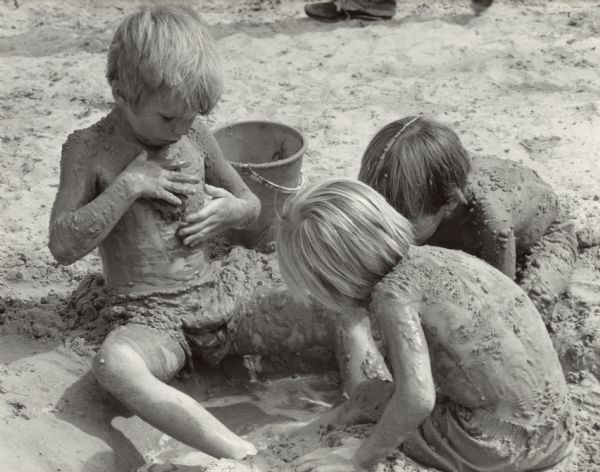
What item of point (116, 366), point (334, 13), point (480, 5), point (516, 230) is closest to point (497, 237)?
point (516, 230)

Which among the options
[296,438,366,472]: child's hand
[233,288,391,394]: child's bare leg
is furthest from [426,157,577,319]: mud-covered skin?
[296,438,366,472]: child's hand

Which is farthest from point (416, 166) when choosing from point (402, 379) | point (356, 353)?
point (402, 379)

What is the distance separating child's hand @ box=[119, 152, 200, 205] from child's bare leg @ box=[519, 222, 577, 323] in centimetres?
140

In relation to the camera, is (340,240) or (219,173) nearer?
(340,240)

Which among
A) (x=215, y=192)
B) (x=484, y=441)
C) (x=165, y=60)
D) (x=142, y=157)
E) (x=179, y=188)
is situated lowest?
(x=484, y=441)

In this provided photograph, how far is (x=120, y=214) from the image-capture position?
291 cm

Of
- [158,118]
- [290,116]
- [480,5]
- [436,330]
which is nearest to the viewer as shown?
[436,330]

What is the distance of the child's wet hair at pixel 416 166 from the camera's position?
2.99 meters

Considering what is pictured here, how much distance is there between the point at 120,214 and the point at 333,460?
1.11 metres

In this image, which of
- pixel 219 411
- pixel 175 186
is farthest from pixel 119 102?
pixel 219 411

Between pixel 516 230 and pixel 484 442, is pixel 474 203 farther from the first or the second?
pixel 484 442

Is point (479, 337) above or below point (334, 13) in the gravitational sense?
above

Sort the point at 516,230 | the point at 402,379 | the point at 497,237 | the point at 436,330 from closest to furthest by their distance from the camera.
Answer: the point at 402,379 < the point at 436,330 < the point at 497,237 < the point at 516,230

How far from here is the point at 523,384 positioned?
2434 mm
